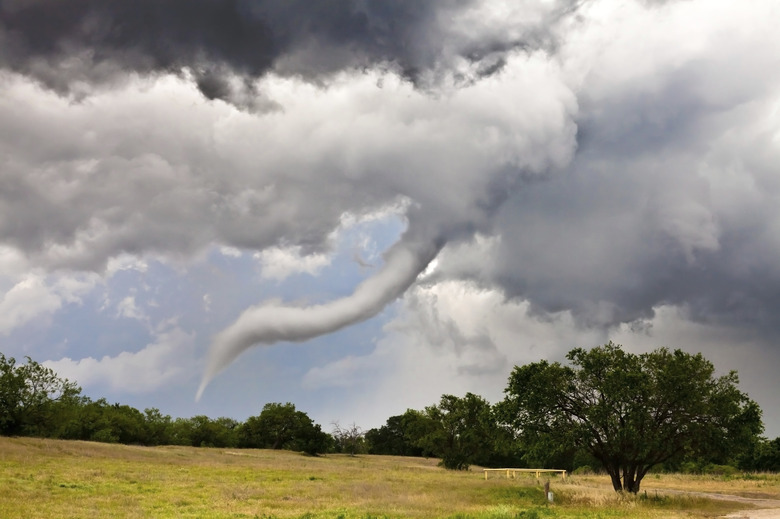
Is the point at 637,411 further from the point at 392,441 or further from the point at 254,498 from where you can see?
the point at 392,441

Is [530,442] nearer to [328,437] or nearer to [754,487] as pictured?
[754,487]

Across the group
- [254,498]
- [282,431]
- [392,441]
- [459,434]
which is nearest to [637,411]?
[254,498]

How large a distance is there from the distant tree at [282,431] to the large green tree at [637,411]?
87.5 m

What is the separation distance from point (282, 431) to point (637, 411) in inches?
4013

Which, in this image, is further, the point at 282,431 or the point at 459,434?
the point at 282,431

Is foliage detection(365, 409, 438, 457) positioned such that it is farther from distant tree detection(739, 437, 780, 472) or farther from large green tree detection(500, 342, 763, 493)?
large green tree detection(500, 342, 763, 493)

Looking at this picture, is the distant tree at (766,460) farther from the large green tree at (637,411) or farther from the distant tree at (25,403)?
the distant tree at (25,403)

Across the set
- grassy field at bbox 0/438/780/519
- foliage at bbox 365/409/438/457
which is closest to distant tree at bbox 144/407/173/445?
foliage at bbox 365/409/438/457

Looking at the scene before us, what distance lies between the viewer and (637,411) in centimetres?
3738

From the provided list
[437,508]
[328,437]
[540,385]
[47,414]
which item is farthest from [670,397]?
[328,437]

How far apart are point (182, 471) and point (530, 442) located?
29335 millimetres

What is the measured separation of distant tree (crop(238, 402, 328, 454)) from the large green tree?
287 feet

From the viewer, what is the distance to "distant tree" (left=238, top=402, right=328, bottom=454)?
120 m

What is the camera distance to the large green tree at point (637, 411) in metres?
37.5
